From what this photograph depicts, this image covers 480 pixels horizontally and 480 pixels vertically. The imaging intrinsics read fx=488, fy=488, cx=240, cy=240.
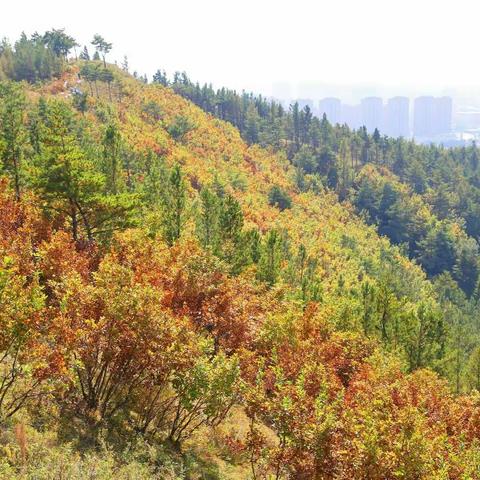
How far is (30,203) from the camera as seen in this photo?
2764cm

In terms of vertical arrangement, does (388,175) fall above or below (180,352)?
above

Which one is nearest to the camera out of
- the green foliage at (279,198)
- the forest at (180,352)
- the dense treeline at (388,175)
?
the forest at (180,352)

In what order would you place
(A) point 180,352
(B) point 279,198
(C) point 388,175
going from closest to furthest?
1. (A) point 180,352
2. (B) point 279,198
3. (C) point 388,175

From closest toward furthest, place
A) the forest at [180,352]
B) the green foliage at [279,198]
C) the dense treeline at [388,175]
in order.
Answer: the forest at [180,352] → the green foliage at [279,198] → the dense treeline at [388,175]

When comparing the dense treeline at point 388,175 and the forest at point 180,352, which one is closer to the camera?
the forest at point 180,352

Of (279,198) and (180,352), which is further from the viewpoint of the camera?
(279,198)

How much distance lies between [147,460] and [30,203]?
17.8 m

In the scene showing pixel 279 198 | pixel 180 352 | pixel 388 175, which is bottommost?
pixel 279 198

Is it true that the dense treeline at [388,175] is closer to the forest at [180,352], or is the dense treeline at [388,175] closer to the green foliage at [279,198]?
the green foliage at [279,198]

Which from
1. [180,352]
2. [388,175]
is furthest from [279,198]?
[180,352]

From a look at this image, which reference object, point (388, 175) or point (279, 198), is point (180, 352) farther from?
point (388, 175)

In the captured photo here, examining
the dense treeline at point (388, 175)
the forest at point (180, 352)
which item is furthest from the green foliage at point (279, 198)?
the forest at point (180, 352)

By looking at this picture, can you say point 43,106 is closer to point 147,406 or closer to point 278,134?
point 147,406

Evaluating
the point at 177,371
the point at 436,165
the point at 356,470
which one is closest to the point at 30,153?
the point at 177,371
